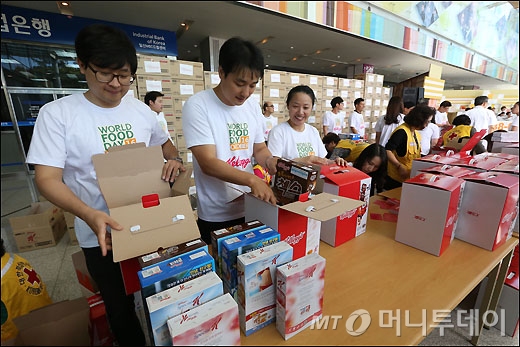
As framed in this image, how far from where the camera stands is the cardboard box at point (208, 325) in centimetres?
46

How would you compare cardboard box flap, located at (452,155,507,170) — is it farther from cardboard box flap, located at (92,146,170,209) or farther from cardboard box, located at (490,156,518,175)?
cardboard box flap, located at (92,146,170,209)

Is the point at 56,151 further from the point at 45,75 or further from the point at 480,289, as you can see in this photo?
the point at 45,75

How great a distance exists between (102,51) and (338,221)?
3.27ft

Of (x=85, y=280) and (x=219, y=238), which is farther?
(x=85, y=280)

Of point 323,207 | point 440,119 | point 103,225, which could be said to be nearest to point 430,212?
point 323,207

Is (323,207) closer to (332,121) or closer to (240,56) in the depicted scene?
(240,56)

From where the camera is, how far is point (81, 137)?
81cm

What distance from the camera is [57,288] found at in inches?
71.8

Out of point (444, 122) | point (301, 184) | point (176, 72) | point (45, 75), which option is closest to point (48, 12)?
point (45, 75)

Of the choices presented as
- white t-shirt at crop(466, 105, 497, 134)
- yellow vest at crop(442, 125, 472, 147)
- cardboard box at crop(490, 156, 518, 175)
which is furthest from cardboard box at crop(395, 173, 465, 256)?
white t-shirt at crop(466, 105, 497, 134)

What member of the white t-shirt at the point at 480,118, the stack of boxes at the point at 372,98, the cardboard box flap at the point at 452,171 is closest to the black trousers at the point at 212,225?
the cardboard box flap at the point at 452,171

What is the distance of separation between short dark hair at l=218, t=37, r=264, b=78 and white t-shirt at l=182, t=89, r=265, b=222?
18 cm

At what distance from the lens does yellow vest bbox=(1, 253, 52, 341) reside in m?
0.94

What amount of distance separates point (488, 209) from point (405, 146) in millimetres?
1079
